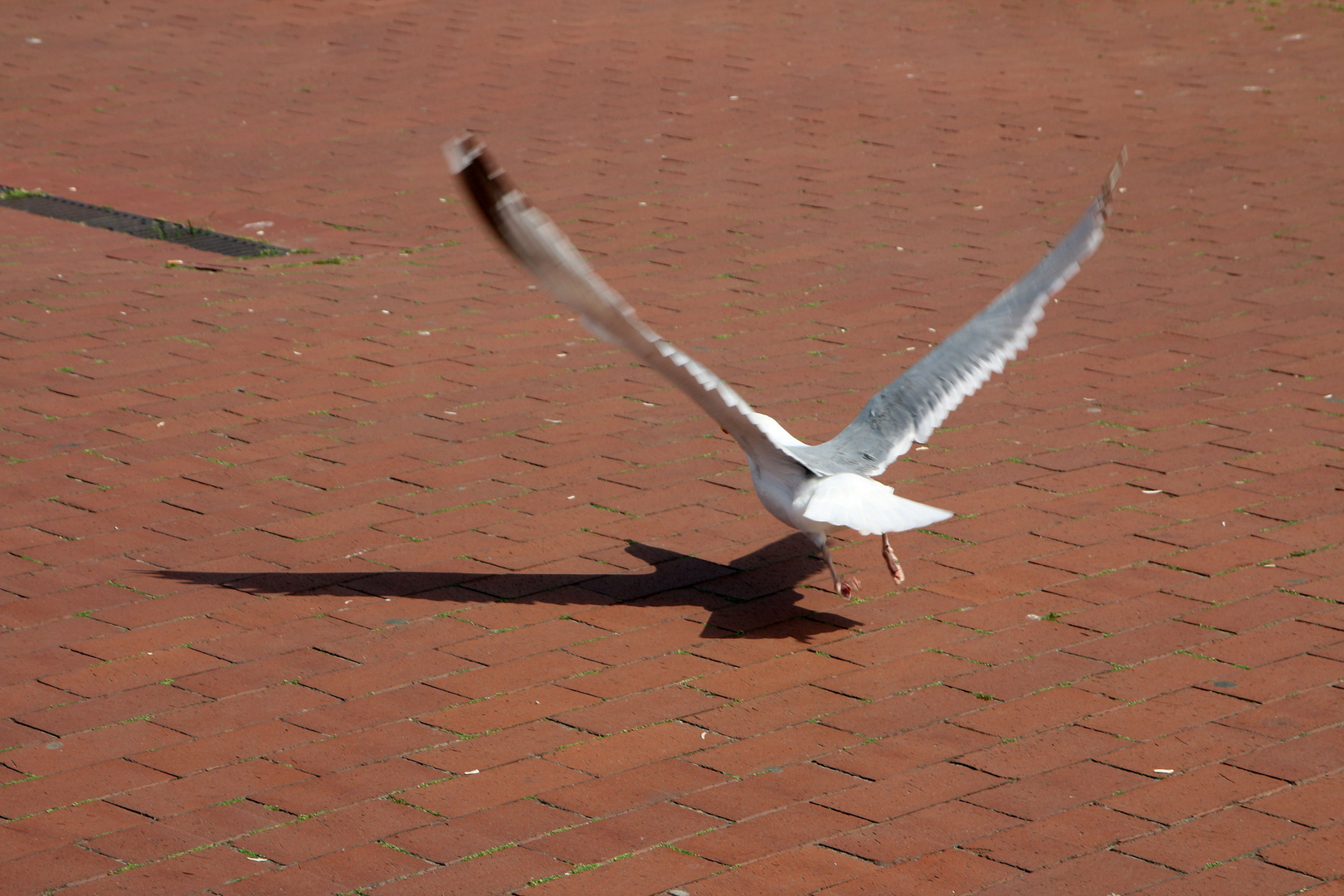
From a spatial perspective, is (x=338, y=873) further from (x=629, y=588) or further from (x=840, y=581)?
(x=840, y=581)

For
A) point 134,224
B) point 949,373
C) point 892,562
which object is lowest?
point 892,562

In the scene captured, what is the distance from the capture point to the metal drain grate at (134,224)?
25.1ft

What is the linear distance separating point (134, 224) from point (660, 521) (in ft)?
14.6

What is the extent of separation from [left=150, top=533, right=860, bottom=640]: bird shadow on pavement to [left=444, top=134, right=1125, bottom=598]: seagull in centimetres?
21

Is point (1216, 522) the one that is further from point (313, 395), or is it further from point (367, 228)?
point (367, 228)

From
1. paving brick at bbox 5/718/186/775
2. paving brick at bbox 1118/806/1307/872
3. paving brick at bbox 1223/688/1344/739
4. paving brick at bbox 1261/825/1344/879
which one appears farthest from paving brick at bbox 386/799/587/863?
paving brick at bbox 1223/688/1344/739

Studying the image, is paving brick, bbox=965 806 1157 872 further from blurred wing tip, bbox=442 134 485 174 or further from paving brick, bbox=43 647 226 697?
paving brick, bbox=43 647 226 697

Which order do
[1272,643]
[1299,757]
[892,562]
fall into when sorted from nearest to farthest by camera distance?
[1299,757] → [1272,643] → [892,562]

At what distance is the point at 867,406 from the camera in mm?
4566

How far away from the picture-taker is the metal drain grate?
7.66 metres

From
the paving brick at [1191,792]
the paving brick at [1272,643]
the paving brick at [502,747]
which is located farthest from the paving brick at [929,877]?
the paving brick at [1272,643]

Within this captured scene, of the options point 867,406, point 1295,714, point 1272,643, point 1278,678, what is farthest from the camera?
point 867,406

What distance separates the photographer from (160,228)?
7.89 m

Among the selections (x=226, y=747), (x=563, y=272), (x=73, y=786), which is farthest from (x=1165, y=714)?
(x=73, y=786)
